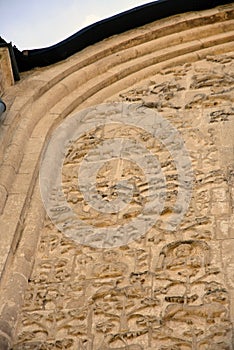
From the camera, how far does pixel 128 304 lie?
14.0ft

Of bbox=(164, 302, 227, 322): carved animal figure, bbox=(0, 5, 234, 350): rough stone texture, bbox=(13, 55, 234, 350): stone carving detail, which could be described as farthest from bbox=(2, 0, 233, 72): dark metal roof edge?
bbox=(164, 302, 227, 322): carved animal figure

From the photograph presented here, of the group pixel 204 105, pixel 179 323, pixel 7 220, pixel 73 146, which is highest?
pixel 204 105

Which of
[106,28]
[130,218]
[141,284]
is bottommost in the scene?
[141,284]

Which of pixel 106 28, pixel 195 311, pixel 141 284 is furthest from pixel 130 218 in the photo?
pixel 106 28

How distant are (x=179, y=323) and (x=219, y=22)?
390 centimetres

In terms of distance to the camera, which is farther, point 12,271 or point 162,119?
point 162,119

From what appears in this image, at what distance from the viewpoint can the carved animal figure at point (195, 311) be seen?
13.4 feet

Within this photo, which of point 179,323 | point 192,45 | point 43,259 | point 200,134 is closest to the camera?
point 179,323

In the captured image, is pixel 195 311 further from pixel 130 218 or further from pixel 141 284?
pixel 130 218

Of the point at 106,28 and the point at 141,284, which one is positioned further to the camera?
the point at 106,28

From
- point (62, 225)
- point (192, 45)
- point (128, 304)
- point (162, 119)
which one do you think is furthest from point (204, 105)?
point (128, 304)

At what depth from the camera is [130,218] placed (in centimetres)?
498

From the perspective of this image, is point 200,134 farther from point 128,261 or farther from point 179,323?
point 179,323

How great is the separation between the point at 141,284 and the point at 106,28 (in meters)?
3.37
